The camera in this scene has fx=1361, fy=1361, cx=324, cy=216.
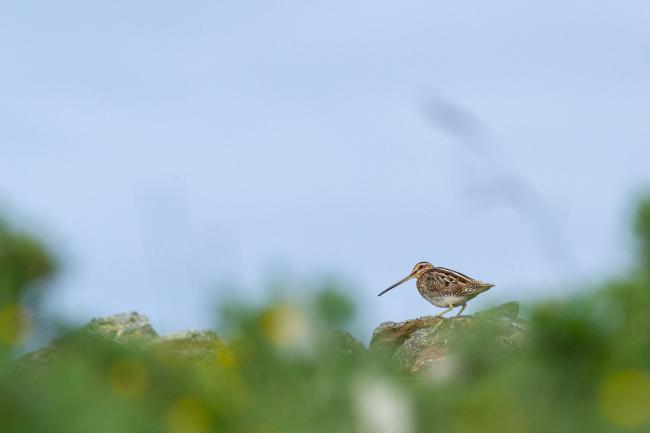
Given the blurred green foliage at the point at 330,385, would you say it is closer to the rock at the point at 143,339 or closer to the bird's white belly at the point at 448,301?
the rock at the point at 143,339

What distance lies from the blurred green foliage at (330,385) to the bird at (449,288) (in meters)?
16.4

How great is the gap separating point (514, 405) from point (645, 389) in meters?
0.40

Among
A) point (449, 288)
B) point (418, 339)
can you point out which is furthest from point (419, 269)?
point (418, 339)

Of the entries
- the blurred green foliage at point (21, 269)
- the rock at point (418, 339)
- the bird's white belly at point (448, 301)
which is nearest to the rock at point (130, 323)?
the rock at point (418, 339)

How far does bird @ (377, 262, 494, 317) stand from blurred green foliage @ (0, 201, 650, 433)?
1636cm

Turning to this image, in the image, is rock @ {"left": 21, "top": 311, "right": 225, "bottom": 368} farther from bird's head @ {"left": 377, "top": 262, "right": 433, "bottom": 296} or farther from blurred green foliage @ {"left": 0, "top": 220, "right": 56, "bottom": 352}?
bird's head @ {"left": 377, "top": 262, "right": 433, "bottom": 296}

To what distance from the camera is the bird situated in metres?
21.9

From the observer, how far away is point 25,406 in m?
3.97

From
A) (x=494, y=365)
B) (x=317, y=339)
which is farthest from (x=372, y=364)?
(x=494, y=365)

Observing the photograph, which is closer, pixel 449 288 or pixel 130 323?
pixel 130 323

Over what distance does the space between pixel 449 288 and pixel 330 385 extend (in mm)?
17893

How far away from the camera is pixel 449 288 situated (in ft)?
72.4

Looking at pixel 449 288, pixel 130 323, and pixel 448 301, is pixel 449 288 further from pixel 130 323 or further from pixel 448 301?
pixel 130 323

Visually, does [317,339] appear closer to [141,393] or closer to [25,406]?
[141,393]
